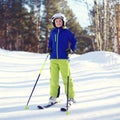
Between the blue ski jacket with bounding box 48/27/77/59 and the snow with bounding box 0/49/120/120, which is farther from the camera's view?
the blue ski jacket with bounding box 48/27/77/59

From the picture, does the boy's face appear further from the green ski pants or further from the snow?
the snow

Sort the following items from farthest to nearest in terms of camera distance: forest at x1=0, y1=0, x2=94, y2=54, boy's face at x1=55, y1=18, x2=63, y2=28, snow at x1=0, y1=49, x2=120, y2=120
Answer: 1. forest at x1=0, y1=0, x2=94, y2=54
2. boy's face at x1=55, y1=18, x2=63, y2=28
3. snow at x1=0, y1=49, x2=120, y2=120

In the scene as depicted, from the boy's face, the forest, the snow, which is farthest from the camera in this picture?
the forest

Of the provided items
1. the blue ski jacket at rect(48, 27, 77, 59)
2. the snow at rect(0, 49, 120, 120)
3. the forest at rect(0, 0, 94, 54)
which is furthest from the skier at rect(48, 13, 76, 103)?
the forest at rect(0, 0, 94, 54)

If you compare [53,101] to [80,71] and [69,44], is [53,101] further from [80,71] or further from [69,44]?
[80,71]

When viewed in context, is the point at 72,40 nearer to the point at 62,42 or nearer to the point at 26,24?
the point at 62,42

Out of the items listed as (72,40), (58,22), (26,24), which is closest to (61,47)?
(72,40)

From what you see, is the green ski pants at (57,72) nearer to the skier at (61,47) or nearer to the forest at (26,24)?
the skier at (61,47)

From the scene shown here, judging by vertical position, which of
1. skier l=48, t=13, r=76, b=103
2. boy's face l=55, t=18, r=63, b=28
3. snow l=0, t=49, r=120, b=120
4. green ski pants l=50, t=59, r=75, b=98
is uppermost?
boy's face l=55, t=18, r=63, b=28

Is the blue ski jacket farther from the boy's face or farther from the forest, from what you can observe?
the forest

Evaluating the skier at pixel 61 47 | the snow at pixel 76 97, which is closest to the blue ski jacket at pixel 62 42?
the skier at pixel 61 47


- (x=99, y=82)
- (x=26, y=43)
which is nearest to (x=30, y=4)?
(x=26, y=43)

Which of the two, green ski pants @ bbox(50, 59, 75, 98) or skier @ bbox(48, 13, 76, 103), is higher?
skier @ bbox(48, 13, 76, 103)

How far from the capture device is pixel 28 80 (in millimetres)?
10094
